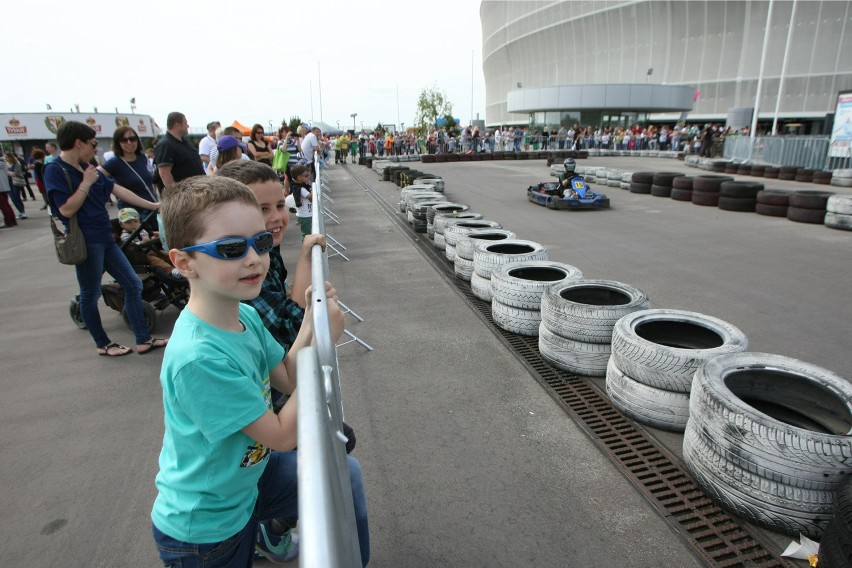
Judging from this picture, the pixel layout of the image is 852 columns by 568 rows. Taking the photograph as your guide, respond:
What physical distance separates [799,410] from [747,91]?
5401cm

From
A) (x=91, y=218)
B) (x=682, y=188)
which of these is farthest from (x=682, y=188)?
(x=91, y=218)

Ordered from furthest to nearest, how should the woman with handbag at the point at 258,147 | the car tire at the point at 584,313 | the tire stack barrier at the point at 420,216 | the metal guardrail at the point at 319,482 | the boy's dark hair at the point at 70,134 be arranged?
the tire stack barrier at the point at 420,216 < the woman with handbag at the point at 258,147 < the boy's dark hair at the point at 70,134 < the car tire at the point at 584,313 < the metal guardrail at the point at 319,482

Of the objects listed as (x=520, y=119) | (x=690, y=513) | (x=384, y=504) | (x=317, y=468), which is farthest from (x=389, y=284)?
(x=520, y=119)

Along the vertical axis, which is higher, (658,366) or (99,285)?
(99,285)

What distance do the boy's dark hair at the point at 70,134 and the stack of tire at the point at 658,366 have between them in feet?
15.4

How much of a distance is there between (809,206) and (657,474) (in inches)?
389

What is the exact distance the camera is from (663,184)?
13.8 meters

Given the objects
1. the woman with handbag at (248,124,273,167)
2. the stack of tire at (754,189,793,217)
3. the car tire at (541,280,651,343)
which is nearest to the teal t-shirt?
the car tire at (541,280,651,343)

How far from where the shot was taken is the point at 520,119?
6794 centimetres

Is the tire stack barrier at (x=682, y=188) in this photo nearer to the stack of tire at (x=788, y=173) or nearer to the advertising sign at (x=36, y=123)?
the stack of tire at (x=788, y=173)

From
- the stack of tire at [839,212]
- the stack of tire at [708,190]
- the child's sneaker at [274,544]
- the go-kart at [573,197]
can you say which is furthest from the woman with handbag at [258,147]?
the stack of tire at [839,212]

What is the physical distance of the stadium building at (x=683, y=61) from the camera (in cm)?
3931

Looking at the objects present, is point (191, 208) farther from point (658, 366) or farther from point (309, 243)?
point (658, 366)

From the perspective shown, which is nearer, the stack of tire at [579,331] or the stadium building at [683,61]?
the stack of tire at [579,331]
